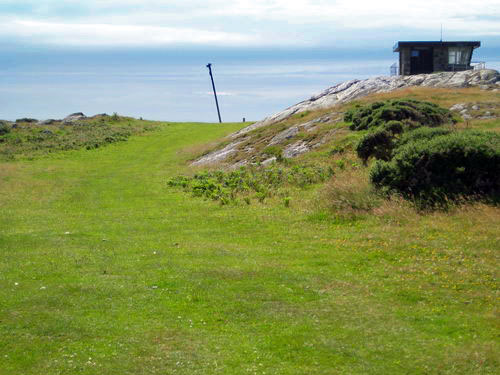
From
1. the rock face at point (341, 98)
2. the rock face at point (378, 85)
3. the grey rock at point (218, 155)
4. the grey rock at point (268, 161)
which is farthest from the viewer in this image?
the rock face at point (378, 85)

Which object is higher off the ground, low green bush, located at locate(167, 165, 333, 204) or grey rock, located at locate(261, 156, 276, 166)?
grey rock, located at locate(261, 156, 276, 166)

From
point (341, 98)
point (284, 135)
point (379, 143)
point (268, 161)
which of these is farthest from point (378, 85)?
point (379, 143)

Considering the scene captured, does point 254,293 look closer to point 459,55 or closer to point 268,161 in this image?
point 268,161

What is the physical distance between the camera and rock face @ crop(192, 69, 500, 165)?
3397 centimetres

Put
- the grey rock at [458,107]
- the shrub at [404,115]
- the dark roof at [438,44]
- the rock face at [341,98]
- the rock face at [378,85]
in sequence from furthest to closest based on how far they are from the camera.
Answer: the dark roof at [438,44], the rock face at [378,85], the rock face at [341,98], the grey rock at [458,107], the shrub at [404,115]

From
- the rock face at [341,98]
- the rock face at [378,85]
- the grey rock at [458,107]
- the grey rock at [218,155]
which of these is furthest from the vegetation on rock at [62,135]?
the grey rock at [458,107]

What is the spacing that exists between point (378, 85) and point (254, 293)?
41.7 m

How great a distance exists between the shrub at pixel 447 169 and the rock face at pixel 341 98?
1485 centimetres

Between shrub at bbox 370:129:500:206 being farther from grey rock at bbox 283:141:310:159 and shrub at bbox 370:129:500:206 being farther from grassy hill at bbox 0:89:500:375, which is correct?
grey rock at bbox 283:141:310:159

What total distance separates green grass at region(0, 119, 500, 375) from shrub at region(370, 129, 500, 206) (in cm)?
108

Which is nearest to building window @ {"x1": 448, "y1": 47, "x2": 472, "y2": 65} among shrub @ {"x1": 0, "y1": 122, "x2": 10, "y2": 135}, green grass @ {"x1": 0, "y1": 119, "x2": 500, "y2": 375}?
green grass @ {"x1": 0, "y1": 119, "x2": 500, "y2": 375}

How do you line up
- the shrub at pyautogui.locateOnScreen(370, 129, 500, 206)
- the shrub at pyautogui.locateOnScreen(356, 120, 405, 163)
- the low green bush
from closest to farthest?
the shrub at pyautogui.locateOnScreen(370, 129, 500, 206), the shrub at pyautogui.locateOnScreen(356, 120, 405, 163), the low green bush

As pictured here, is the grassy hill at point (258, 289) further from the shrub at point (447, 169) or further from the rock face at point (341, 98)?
the rock face at point (341, 98)

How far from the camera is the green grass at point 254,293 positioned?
7258mm
